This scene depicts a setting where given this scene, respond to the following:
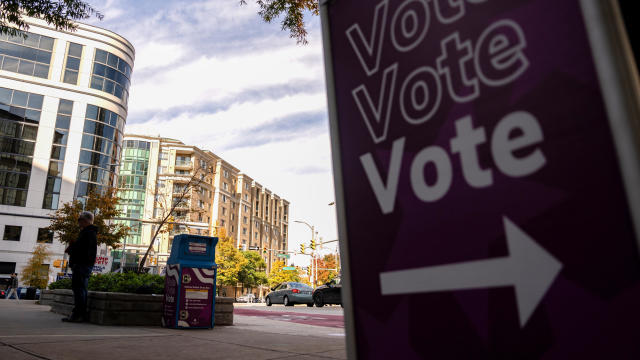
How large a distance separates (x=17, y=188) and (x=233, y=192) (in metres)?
46.7

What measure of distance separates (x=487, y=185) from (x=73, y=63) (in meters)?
58.5

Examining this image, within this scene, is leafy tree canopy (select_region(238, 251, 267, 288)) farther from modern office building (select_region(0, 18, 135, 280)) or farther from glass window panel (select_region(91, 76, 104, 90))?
glass window panel (select_region(91, 76, 104, 90))

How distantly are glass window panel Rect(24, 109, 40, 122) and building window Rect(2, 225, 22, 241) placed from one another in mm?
11991

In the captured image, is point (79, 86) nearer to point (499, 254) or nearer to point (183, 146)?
point (183, 146)

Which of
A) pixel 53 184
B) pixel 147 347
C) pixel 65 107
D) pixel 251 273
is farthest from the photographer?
pixel 251 273

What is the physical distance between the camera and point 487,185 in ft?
4.22

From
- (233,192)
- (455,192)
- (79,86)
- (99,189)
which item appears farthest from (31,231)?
(455,192)

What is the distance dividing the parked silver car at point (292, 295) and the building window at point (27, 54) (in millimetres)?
40105

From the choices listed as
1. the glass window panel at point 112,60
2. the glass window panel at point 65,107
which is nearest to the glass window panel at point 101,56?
the glass window panel at point 112,60

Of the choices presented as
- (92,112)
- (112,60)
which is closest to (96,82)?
(112,60)

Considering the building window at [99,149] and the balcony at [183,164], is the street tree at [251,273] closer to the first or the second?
the balcony at [183,164]

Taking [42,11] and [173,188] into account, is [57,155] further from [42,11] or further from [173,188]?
[42,11]

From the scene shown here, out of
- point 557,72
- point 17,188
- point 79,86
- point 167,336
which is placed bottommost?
point 167,336

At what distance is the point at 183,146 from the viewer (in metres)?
78.5
